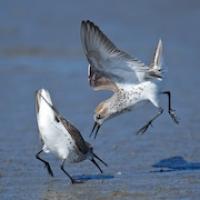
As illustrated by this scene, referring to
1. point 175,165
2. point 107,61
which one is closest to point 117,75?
point 107,61

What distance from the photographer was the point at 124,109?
28.2 ft

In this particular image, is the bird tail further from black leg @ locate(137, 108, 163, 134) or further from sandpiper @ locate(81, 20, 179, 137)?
black leg @ locate(137, 108, 163, 134)

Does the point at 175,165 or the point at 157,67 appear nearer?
the point at 175,165

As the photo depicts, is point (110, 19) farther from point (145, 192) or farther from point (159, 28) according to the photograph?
point (145, 192)

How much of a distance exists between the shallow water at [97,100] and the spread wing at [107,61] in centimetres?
69

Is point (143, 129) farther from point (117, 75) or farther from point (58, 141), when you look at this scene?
point (58, 141)

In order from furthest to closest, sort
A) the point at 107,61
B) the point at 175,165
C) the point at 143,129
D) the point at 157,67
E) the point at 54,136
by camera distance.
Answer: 1. the point at 143,129
2. the point at 157,67
3. the point at 107,61
4. the point at 175,165
5. the point at 54,136

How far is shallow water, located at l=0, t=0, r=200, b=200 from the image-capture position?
23.8 ft

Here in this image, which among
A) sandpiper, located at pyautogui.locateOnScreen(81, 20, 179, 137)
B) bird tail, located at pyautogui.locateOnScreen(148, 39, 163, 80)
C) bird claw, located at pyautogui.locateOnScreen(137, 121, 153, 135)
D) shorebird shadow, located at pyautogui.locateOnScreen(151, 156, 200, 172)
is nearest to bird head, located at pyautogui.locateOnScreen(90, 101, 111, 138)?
sandpiper, located at pyautogui.locateOnScreen(81, 20, 179, 137)

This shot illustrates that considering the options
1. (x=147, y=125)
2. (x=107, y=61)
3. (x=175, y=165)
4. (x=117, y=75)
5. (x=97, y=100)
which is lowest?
(x=175, y=165)

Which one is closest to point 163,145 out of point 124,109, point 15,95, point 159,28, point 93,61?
point 124,109

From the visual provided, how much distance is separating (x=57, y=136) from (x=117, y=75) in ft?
3.70

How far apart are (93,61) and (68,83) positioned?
3.44 meters

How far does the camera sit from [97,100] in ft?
34.9
